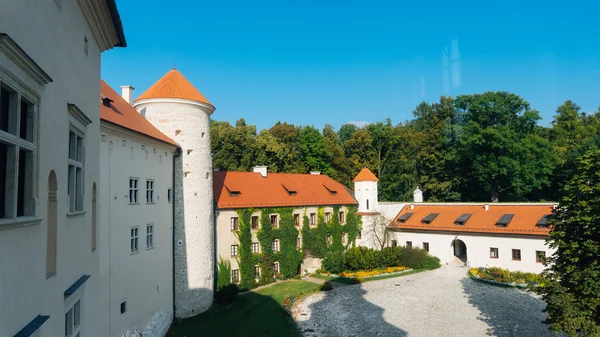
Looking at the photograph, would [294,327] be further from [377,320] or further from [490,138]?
[490,138]

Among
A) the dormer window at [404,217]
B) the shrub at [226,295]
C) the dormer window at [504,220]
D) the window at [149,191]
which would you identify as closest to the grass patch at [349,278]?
the dormer window at [404,217]

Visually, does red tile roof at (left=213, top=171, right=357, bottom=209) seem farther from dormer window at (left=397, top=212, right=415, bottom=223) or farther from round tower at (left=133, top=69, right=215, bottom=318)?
dormer window at (left=397, top=212, right=415, bottom=223)

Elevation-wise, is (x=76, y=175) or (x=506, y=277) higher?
(x=76, y=175)

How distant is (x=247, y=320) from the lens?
64.7 ft

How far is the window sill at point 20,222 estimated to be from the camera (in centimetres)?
352

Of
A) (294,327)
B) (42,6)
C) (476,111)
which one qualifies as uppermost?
(476,111)

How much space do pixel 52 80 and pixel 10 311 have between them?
267 centimetres

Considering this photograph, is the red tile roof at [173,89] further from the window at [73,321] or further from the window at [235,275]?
the window at [73,321]

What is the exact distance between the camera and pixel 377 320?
19.1m

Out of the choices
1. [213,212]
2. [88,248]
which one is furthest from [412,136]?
[88,248]

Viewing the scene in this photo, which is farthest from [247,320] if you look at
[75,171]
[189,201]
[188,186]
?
[75,171]

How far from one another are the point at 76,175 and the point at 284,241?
23.0 metres

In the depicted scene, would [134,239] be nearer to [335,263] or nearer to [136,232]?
[136,232]

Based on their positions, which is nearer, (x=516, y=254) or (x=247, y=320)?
(x=247, y=320)
